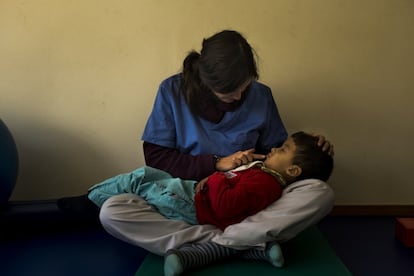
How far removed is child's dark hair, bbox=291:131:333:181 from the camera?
1.56 m

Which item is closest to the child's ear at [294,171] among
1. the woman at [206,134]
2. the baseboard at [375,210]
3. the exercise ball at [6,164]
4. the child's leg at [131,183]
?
the woman at [206,134]

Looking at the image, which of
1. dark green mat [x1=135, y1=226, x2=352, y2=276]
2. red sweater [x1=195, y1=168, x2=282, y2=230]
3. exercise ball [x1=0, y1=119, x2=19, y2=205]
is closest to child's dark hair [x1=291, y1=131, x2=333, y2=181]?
red sweater [x1=195, y1=168, x2=282, y2=230]

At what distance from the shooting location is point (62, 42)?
196 cm

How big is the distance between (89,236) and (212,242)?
0.53 metres

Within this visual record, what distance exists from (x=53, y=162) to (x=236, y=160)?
34.0 inches

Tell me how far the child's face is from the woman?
0.15ft

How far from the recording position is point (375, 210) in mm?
2031

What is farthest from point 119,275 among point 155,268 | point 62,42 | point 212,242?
point 62,42

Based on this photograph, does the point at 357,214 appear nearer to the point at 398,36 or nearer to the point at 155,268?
the point at 398,36

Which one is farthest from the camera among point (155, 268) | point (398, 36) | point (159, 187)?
point (398, 36)

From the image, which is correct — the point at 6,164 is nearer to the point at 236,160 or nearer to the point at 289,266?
the point at 236,160

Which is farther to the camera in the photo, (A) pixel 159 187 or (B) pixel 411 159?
(B) pixel 411 159

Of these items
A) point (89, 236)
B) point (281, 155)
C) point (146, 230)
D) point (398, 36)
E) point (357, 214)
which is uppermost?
point (398, 36)

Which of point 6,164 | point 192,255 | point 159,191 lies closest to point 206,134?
point 159,191
